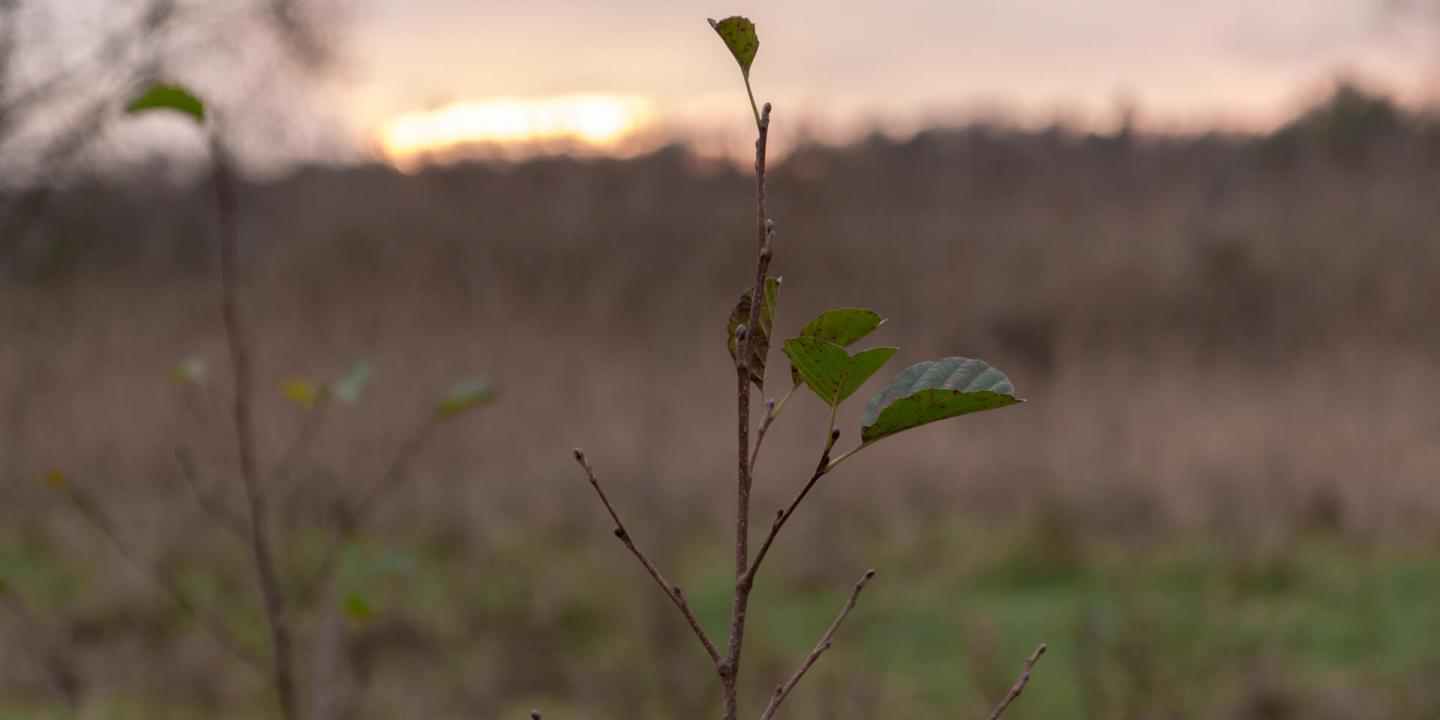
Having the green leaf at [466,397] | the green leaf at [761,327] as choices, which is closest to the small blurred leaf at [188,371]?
the green leaf at [466,397]

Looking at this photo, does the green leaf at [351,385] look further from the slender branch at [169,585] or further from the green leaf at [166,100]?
the green leaf at [166,100]

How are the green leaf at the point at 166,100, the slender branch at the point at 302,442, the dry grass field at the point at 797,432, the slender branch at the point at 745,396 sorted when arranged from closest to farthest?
1. the slender branch at the point at 745,396
2. the green leaf at the point at 166,100
3. the slender branch at the point at 302,442
4. the dry grass field at the point at 797,432

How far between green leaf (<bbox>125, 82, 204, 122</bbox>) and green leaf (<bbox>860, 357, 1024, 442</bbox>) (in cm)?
80

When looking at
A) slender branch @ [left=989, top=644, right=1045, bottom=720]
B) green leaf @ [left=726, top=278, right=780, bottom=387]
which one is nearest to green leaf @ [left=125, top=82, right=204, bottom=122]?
green leaf @ [left=726, top=278, right=780, bottom=387]

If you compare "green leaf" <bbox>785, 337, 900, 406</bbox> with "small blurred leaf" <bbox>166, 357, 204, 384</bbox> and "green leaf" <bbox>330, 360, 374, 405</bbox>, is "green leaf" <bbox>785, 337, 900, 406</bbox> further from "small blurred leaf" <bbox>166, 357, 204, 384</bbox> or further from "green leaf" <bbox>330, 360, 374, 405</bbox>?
"small blurred leaf" <bbox>166, 357, 204, 384</bbox>

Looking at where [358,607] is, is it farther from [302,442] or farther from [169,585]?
[302,442]

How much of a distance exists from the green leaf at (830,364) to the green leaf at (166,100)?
2.52 ft

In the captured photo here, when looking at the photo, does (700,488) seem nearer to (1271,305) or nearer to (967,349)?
(967,349)

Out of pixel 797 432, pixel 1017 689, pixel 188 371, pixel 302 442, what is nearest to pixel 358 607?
pixel 188 371

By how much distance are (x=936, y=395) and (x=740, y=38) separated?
0.18 meters

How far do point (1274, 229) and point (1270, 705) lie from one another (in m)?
9.88

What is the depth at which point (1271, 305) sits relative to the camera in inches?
444

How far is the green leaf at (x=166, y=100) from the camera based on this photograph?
3.31 ft

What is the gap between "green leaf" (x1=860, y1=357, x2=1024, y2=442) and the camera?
1.57ft
